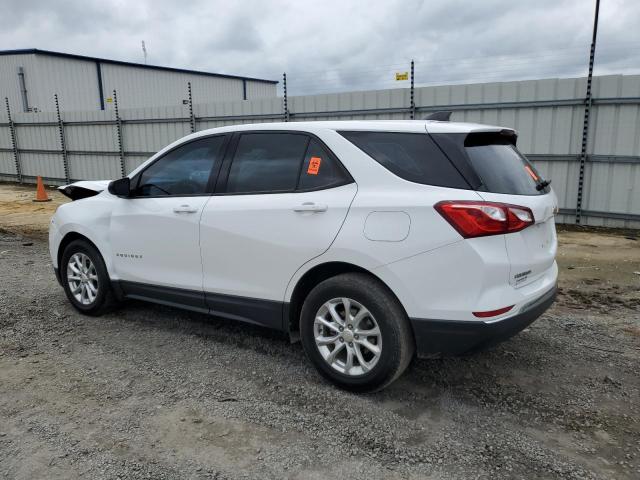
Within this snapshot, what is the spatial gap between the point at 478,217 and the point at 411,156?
585mm

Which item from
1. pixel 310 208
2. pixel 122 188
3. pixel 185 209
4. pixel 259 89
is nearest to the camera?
pixel 310 208

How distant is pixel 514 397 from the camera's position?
328cm

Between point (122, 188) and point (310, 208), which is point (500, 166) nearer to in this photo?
point (310, 208)

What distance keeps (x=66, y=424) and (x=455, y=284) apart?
233 centimetres

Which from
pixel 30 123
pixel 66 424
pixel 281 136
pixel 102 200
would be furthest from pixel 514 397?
pixel 30 123

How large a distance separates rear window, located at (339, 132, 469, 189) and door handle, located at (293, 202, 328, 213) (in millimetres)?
442

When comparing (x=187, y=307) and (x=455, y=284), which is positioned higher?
(x=455, y=284)

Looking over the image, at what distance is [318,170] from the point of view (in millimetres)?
3404

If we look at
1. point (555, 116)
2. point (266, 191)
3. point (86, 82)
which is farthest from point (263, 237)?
point (86, 82)

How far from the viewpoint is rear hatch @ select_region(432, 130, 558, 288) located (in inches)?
115

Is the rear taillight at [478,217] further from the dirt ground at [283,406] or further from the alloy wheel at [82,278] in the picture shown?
the alloy wheel at [82,278]

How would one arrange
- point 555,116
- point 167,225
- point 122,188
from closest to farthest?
point 167,225 → point 122,188 → point 555,116

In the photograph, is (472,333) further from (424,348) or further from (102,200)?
(102,200)

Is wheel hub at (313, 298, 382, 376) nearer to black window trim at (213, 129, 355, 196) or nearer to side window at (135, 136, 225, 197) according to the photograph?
black window trim at (213, 129, 355, 196)
